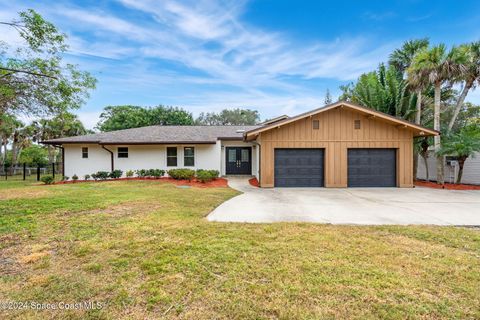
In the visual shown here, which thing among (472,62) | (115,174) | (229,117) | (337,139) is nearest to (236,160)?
(337,139)

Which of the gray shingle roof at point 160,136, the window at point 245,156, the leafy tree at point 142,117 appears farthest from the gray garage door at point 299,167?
the leafy tree at point 142,117

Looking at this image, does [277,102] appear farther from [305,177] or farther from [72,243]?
→ [72,243]

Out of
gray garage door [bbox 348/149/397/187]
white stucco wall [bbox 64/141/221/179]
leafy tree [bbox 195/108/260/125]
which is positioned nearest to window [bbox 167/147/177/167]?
white stucco wall [bbox 64/141/221/179]

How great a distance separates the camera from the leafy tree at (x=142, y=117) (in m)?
31.5

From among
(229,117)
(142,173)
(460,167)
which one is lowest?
(142,173)

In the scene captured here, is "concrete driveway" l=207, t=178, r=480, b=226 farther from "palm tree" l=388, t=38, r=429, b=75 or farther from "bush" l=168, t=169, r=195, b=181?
"palm tree" l=388, t=38, r=429, b=75

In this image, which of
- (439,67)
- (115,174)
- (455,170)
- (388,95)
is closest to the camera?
(439,67)

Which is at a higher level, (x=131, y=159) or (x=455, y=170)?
(x=131, y=159)

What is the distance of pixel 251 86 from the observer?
2444 cm

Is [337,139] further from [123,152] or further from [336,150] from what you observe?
[123,152]

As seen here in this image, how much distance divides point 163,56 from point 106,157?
8.18 m

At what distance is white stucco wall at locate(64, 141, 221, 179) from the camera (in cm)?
1512

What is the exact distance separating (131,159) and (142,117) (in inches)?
760

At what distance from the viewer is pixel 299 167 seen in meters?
12.0
